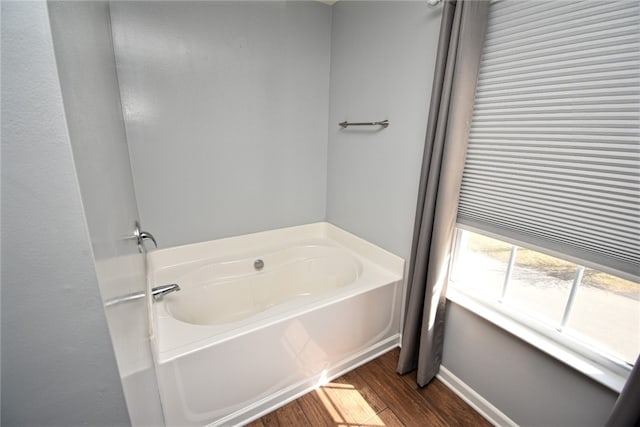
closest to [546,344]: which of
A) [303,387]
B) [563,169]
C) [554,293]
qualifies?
[554,293]

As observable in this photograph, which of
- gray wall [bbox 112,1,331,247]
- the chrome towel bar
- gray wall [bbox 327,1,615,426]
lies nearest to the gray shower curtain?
gray wall [bbox 327,1,615,426]

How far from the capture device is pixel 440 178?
56.8 inches

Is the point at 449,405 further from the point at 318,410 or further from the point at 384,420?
the point at 318,410

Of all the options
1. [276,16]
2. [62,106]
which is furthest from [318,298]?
[276,16]

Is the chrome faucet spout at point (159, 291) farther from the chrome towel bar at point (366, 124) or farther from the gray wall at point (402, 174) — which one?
the chrome towel bar at point (366, 124)

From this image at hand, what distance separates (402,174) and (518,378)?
1270 mm

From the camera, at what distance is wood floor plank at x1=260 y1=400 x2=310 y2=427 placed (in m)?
1.48

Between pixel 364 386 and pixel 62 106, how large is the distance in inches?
75.7

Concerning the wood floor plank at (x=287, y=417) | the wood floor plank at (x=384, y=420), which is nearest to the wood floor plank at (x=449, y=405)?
the wood floor plank at (x=384, y=420)

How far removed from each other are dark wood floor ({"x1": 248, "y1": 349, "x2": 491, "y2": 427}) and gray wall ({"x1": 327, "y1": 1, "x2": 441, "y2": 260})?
2.69ft

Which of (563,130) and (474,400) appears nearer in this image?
(563,130)

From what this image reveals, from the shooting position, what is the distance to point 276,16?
2.06m

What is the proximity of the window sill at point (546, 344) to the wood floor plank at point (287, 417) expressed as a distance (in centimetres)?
107

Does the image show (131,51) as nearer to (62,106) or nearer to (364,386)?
(62,106)
